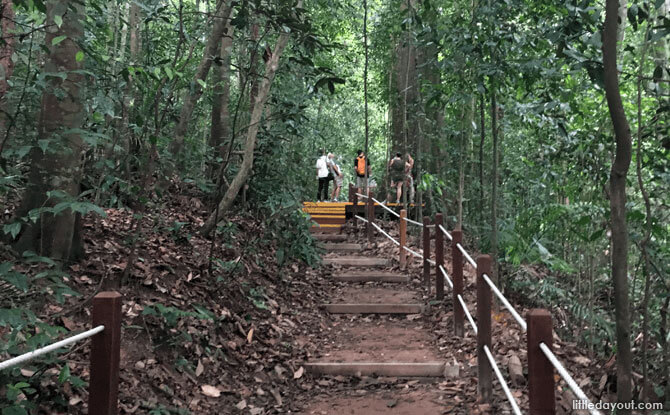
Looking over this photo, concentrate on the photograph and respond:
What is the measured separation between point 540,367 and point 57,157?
11.9 ft

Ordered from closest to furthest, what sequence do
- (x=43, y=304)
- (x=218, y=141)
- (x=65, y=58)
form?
(x=43, y=304) → (x=65, y=58) → (x=218, y=141)

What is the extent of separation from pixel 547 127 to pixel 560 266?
1.98m

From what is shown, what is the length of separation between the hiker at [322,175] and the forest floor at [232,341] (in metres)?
8.69

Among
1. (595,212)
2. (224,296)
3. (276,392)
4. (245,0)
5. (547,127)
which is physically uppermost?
(245,0)

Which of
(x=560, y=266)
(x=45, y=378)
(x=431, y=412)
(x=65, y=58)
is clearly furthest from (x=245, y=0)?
(x=560, y=266)

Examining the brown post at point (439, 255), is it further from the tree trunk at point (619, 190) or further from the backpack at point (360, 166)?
the backpack at point (360, 166)

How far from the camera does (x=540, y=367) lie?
270cm

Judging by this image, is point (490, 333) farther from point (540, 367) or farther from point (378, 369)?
point (540, 367)

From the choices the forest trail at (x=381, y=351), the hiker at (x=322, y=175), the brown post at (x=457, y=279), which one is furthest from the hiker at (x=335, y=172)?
the brown post at (x=457, y=279)

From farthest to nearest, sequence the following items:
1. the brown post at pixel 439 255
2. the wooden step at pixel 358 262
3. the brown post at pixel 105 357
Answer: the wooden step at pixel 358 262 < the brown post at pixel 439 255 < the brown post at pixel 105 357

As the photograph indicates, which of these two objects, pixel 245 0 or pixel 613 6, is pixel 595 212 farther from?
pixel 245 0

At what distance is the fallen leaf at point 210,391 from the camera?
461 cm

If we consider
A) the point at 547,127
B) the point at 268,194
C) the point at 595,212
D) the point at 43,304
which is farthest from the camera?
the point at 268,194

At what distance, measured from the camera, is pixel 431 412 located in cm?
460
